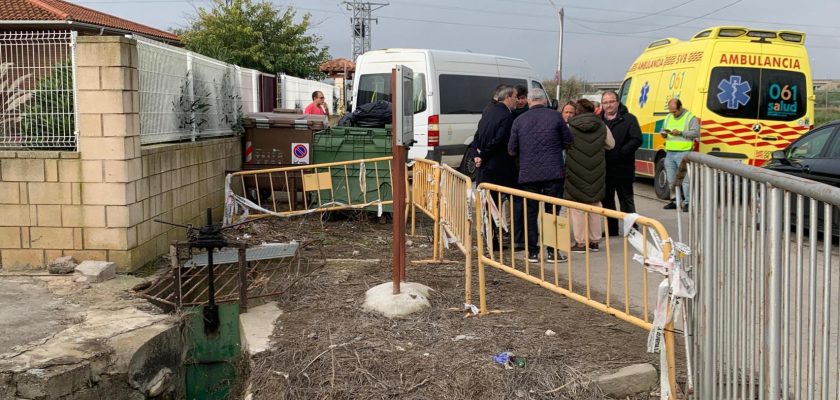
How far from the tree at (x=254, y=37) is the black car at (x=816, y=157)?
71.8 ft

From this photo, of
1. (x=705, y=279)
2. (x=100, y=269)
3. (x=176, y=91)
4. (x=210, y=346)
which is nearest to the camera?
(x=705, y=279)

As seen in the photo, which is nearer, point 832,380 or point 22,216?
point 832,380

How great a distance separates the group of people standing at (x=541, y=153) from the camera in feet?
23.6

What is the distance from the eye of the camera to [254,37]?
95.6 ft

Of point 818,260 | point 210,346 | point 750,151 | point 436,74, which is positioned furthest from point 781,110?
point 818,260

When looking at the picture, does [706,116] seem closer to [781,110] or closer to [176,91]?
[781,110]

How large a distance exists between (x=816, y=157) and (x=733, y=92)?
3603 mm

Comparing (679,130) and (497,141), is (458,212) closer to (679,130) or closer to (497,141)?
(497,141)

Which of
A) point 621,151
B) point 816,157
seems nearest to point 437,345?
point 621,151

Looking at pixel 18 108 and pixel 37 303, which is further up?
pixel 18 108

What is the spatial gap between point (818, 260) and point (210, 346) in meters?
4.52

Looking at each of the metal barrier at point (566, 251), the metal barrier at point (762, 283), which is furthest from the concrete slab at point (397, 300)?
the metal barrier at point (762, 283)

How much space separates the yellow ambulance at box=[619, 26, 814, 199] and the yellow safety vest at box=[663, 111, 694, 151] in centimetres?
84

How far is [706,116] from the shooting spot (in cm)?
1194
